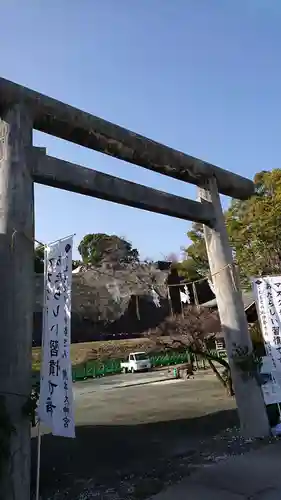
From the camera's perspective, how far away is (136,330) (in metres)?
36.5

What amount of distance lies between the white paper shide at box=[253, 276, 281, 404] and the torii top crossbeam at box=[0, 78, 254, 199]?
2.31 metres

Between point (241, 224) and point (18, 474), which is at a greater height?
point (241, 224)

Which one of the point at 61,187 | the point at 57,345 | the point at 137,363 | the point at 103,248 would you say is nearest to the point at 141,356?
the point at 137,363

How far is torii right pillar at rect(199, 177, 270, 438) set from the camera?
6.52m

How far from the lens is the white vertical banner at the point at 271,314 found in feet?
21.9

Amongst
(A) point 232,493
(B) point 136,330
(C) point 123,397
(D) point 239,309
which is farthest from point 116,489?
(B) point 136,330

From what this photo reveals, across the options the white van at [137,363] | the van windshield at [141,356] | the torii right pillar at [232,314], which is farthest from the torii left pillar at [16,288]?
the van windshield at [141,356]

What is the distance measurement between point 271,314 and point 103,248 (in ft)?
151

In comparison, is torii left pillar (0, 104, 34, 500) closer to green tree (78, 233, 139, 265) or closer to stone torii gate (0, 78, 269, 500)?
stone torii gate (0, 78, 269, 500)

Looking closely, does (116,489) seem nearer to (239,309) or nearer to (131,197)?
(239,309)

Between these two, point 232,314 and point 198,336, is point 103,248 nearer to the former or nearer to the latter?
point 198,336

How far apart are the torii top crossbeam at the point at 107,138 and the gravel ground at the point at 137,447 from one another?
484 cm

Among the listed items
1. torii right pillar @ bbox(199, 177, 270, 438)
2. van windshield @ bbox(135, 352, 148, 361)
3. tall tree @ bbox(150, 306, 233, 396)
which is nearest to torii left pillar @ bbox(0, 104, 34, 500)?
torii right pillar @ bbox(199, 177, 270, 438)

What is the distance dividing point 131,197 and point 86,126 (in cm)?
127
